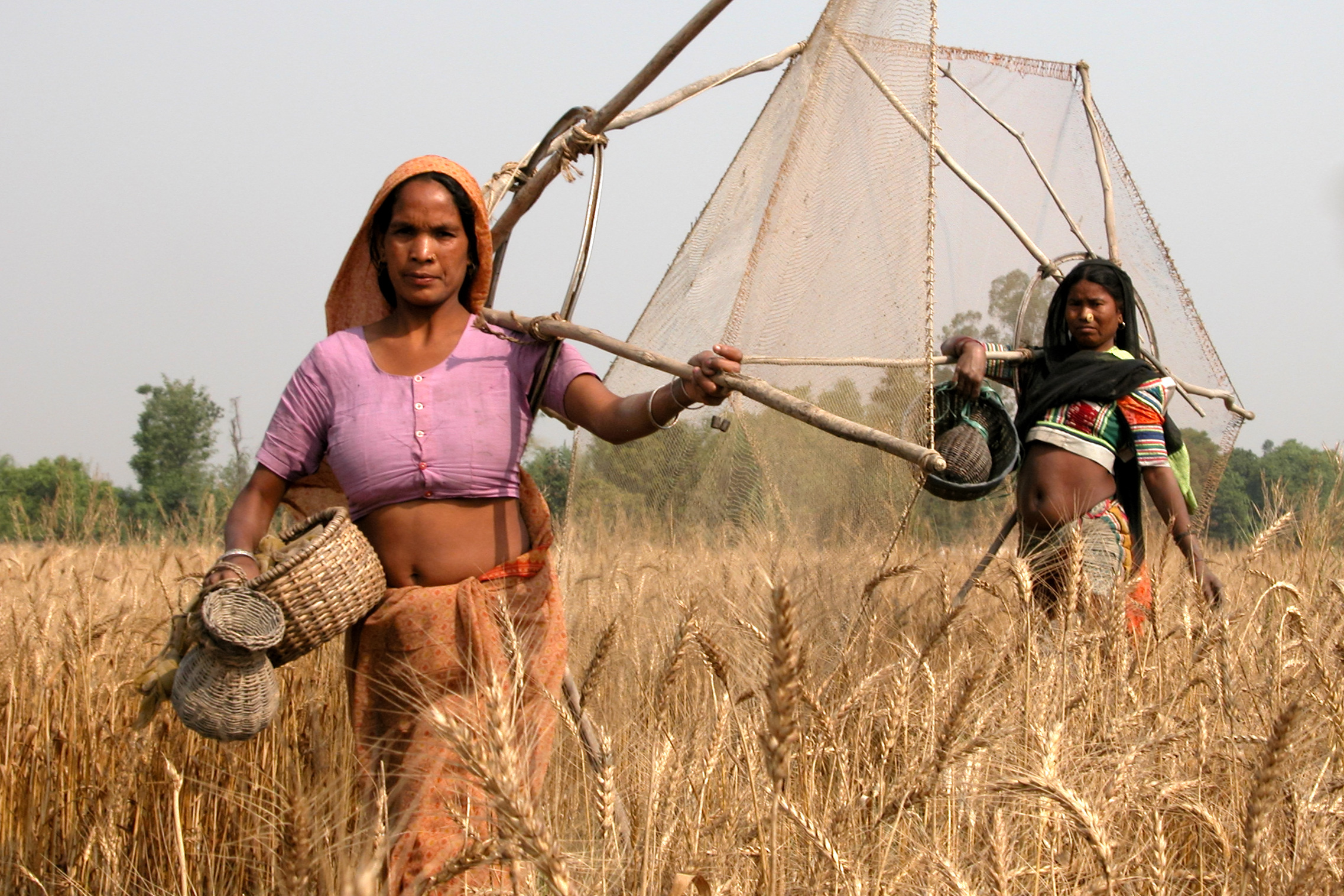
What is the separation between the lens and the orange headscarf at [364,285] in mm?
2701

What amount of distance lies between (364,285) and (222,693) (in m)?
1.24

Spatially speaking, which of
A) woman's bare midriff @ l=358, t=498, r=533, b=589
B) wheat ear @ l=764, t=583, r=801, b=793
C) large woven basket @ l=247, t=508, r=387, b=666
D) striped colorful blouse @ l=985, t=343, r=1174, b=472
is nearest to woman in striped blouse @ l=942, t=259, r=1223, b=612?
striped colorful blouse @ l=985, t=343, r=1174, b=472

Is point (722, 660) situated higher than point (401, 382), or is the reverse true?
point (401, 382)

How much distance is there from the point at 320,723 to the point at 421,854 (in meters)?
1.28

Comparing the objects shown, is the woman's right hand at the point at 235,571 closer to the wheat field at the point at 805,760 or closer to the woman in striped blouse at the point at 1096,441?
the wheat field at the point at 805,760

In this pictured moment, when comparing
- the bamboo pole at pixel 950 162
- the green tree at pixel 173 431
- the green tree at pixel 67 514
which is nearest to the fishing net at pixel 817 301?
the bamboo pole at pixel 950 162

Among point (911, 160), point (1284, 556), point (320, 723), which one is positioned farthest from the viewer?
point (1284, 556)

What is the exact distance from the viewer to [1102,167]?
208 inches

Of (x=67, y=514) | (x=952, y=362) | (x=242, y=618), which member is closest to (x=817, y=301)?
(x=952, y=362)

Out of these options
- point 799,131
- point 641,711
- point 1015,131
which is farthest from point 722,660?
point 1015,131

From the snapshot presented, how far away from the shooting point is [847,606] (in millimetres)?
3615

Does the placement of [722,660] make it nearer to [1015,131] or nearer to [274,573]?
[274,573]

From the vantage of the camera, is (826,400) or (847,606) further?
(826,400)

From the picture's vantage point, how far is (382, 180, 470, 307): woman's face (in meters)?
2.66
